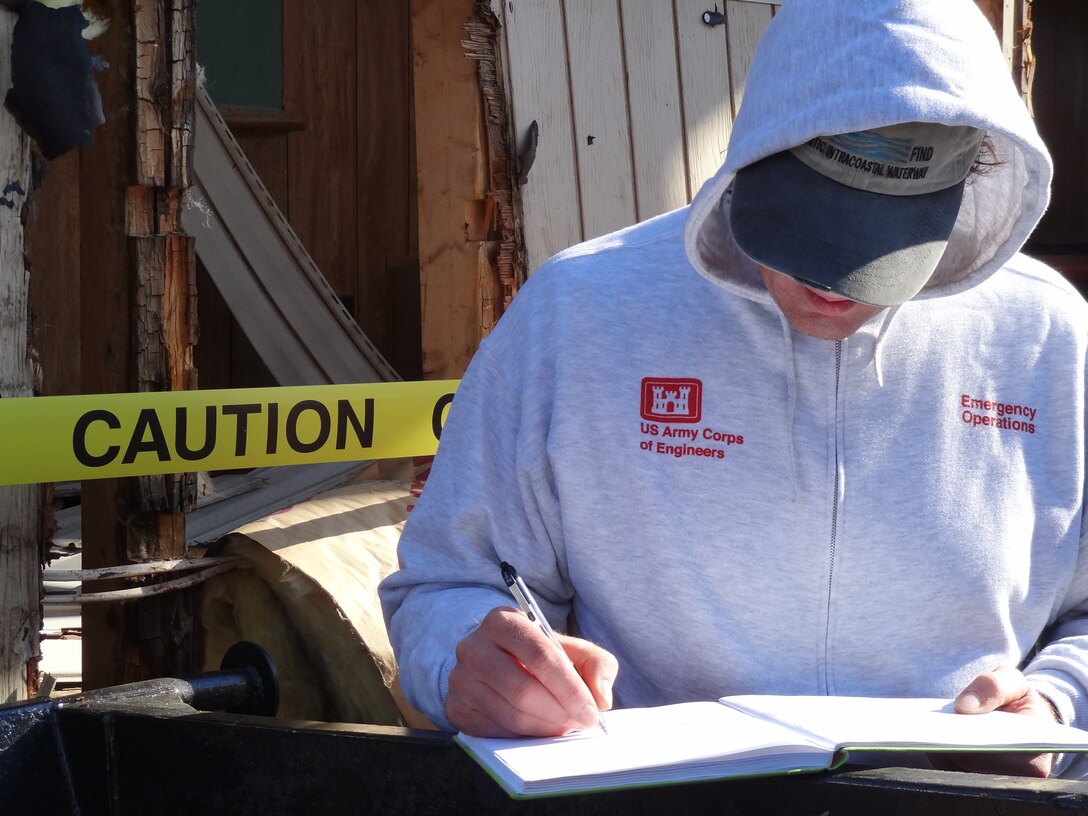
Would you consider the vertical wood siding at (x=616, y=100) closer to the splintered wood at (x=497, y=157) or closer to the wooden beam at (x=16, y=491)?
A: the splintered wood at (x=497, y=157)

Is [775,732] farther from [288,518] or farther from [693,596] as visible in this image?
[288,518]

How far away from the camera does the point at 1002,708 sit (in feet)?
3.99

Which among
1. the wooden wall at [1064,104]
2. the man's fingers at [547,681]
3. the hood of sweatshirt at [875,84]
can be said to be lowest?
the man's fingers at [547,681]

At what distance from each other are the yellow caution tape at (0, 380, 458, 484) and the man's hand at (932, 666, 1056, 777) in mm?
1584

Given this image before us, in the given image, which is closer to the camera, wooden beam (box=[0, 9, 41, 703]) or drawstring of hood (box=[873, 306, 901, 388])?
drawstring of hood (box=[873, 306, 901, 388])

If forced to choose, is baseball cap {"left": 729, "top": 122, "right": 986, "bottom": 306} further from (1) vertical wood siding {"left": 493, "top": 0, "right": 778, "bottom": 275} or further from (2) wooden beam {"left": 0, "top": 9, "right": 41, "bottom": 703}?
(1) vertical wood siding {"left": 493, "top": 0, "right": 778, "bottom": 275}

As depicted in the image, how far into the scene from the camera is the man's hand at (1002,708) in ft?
3.51

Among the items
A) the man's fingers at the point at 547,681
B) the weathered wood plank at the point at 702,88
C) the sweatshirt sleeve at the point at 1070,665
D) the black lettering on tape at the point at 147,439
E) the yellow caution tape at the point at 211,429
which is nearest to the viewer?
the man's fingers at the point at 547,681

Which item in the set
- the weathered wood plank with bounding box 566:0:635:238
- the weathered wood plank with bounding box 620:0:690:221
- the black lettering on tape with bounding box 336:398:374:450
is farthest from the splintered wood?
the black lettering on tape with bounding box 336:398:374:450

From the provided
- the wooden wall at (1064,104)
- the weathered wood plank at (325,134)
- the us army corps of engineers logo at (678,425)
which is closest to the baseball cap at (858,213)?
the us army corps of engineers logo at (678,425)

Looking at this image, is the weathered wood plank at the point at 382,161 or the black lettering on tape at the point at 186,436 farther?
the weathered wood plank at the point at 382,161

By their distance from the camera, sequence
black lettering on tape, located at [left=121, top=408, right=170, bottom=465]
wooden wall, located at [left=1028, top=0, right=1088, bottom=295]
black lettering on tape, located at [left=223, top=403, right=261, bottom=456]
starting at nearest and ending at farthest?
black lettering on tape, located at [left=121, top=408, right=170, bottom=465], black lettering on tape, located at [left=223, top=403, right=261, bottom=456], wooden wall, located at [left=1028, top=0, right=1088, bottom=295]

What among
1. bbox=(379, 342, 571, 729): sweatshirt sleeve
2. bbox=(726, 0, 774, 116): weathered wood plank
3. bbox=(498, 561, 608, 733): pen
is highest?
bbox=(726, 0, 774, 116): weathered wood plank

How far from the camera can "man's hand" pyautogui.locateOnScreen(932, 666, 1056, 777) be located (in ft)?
3.51
